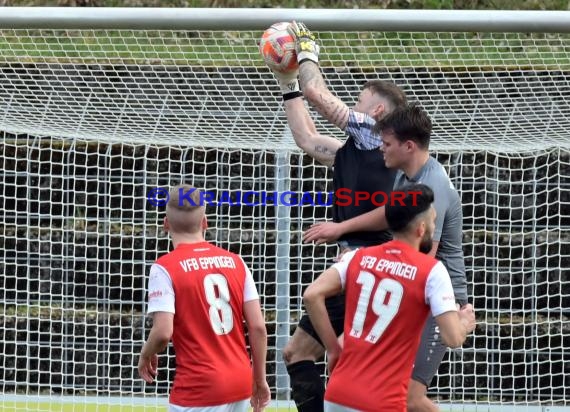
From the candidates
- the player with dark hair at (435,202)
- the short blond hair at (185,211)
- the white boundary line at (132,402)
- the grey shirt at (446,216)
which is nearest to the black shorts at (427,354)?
the player with dark hair at (435,202)

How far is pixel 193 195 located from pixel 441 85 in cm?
230

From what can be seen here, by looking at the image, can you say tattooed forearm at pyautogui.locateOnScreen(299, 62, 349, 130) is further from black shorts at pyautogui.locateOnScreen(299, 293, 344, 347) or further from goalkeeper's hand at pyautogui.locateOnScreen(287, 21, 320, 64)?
black shorts at pyautogui.locateOnScreen(299, 293, 344, 347)

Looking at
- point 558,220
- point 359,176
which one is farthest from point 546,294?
point 359,176

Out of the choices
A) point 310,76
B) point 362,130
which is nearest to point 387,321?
point 362,130

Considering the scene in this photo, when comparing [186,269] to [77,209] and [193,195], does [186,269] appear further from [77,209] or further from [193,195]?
[77,209]

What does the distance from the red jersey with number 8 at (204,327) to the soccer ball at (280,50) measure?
1060 mm

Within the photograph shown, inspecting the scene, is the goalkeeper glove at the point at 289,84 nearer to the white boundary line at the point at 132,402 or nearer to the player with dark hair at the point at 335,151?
the player with dark hair at the point at 335,151

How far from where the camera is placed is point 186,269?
195 inches

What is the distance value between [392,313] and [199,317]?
2.94ft

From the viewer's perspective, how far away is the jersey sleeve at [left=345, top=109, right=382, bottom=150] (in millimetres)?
5359

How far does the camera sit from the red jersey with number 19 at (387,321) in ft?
14.8

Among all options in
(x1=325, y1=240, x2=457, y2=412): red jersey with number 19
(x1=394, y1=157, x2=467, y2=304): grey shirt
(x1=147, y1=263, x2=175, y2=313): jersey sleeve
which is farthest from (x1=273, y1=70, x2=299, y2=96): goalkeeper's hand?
(x1=325, y1=240, x2=457, y2=412): red jersey with number 19

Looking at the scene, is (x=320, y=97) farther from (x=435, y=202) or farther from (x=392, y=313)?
(x=392, y=313)

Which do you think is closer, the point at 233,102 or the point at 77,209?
the point at 233,102
